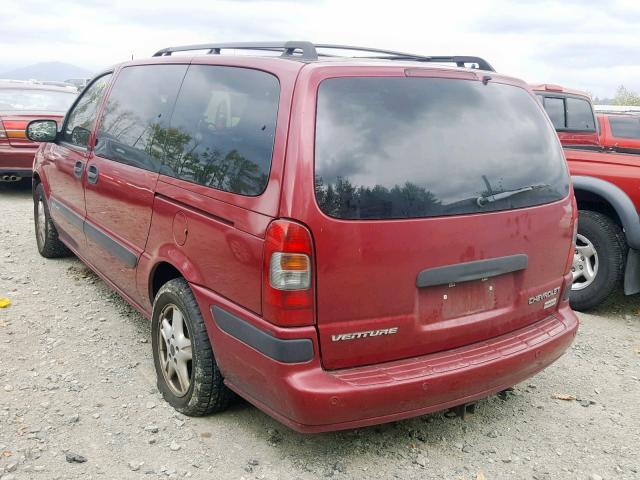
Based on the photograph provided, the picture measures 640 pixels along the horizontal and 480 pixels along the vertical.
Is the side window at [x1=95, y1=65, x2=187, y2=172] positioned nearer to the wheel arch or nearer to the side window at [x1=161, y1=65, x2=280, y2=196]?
the side window at [x1=161, y1=65, x2=280, y2=196]

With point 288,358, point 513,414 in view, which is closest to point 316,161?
point 288,358

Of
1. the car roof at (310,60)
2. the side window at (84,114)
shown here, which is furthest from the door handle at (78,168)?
the car roof at (310,60)

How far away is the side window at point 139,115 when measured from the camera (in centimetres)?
341

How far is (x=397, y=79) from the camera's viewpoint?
2629mm

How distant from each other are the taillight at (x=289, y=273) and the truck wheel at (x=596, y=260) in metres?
3.24

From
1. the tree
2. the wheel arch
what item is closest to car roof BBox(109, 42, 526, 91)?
the wheel arch

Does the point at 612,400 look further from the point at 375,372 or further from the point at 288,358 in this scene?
the point at 288,358

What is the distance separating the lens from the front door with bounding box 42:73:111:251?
4.43 m

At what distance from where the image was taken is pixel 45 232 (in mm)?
5613

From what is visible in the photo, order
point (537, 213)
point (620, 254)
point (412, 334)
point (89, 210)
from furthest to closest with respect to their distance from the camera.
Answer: point (620, 254) → point (89, 210) → point (537, 213) → point (412, 334)

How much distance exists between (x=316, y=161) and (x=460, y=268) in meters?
0.78

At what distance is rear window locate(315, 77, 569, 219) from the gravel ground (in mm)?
1174

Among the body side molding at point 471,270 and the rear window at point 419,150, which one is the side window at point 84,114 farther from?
the body side molding at point 471,270

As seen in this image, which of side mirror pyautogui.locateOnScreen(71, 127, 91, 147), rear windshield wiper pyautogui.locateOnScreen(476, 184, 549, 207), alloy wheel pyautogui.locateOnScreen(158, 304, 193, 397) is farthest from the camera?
side mirror pyautogui.locateOnScreen(71, 127, 91, 147)
